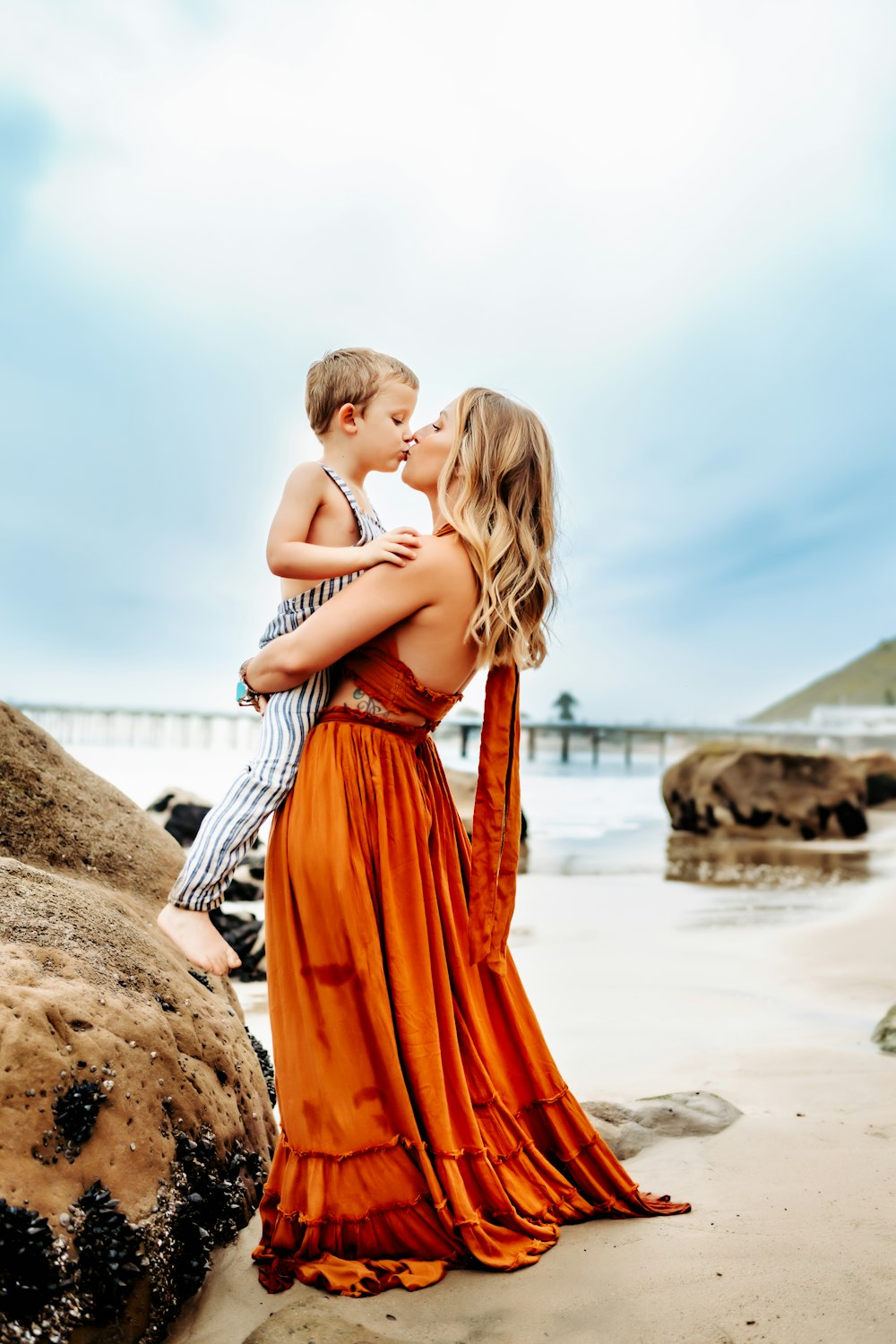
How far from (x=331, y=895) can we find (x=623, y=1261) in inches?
44.9

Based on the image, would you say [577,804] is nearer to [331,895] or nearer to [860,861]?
[860,861]

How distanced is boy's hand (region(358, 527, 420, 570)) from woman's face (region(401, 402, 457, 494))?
30cm

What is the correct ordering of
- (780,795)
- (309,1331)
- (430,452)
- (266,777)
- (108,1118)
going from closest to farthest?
(309,1331)
(108,1118)
(266,777)
(430,452)
(780,795)

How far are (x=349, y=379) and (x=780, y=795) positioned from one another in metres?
14.0

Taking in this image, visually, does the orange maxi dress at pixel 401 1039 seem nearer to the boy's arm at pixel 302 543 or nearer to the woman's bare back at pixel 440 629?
the woman's bare back at pixel 440 629

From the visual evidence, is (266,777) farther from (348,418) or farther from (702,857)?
(702,857)

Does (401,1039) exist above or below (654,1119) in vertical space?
above

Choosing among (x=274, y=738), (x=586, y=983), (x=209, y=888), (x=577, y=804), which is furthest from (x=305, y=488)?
(x=577, y=804)

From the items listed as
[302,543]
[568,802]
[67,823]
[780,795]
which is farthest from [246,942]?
[568,802]

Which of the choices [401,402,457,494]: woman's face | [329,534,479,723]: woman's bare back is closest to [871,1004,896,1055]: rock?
[329,534,479,723]: woman's bare back

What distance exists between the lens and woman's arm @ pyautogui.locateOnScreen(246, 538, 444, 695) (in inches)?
113

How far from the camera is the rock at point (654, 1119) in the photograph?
12.8 feet

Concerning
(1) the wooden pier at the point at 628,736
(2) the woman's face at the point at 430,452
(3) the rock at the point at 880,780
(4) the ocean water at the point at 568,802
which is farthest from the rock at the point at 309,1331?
(1) the wooden pier at the point at 628,736

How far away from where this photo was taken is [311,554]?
118 inches
